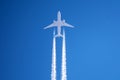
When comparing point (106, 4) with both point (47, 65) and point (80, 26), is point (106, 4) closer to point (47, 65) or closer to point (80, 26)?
point (80, 26)

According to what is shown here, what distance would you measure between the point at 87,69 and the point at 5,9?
619 cm

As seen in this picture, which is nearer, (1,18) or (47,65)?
(47,65)

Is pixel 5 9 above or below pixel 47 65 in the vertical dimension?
above

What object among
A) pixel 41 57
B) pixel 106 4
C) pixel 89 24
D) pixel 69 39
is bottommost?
pixel 41 57

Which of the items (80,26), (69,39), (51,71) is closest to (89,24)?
(80,26)

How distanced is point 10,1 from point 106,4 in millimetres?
5834

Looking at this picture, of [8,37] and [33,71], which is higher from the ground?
[8,37]

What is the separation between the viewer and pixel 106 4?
42.8ft

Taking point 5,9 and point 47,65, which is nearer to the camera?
point 47,65

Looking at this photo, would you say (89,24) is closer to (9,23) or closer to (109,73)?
(109,73)

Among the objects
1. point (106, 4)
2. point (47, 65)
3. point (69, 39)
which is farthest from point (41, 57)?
point (106, 4)

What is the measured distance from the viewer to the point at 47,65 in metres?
12.7

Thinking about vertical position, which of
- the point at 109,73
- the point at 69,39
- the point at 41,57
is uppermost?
the point at 69,39

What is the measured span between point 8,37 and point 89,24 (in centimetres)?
490
